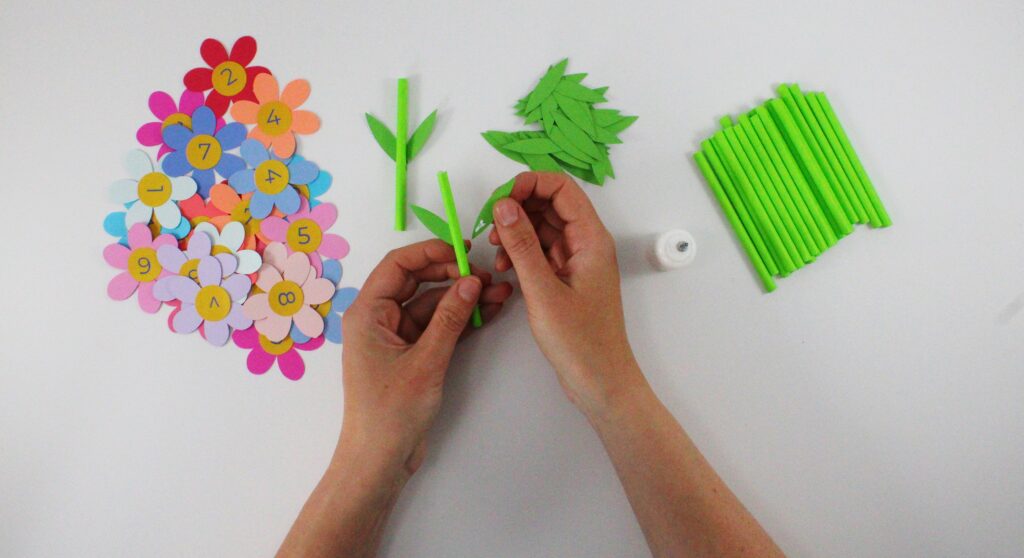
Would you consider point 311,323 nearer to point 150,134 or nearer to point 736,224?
point 150,134

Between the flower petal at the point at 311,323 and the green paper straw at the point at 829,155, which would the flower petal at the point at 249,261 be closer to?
the flower petal at the point at 311,323

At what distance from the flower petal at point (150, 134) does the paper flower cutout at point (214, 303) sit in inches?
9.3

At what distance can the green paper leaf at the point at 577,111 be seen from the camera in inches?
35.5

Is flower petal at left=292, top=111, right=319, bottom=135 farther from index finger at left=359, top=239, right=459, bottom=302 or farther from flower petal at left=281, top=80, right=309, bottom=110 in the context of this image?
index finger at left=359, top=239, right=459, bottom=302

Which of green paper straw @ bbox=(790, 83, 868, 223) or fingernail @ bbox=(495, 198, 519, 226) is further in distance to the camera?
green paper straw @ bbox=(790, 83, 868, 223)

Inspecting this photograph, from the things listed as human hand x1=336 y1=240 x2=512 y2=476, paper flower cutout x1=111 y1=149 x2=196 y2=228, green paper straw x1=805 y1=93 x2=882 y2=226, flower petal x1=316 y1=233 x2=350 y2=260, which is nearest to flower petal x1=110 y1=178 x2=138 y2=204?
paper flower cutout x1=111 y1=149 x2=196 y2=228

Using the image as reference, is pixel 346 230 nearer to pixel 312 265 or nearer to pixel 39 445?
pixel 312 265

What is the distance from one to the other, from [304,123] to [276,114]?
5cm

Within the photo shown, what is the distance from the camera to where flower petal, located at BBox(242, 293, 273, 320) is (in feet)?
2.92

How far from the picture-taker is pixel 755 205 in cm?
88

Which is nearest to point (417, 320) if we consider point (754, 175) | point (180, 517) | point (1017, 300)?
point (180, 517)

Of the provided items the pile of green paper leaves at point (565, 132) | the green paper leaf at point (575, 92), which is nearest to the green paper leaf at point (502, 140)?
the pile of green paper leaves at point (565, 132)

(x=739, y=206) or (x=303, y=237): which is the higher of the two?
(x=303, y=237)

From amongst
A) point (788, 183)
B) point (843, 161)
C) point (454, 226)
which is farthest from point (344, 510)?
point (843, 161)
